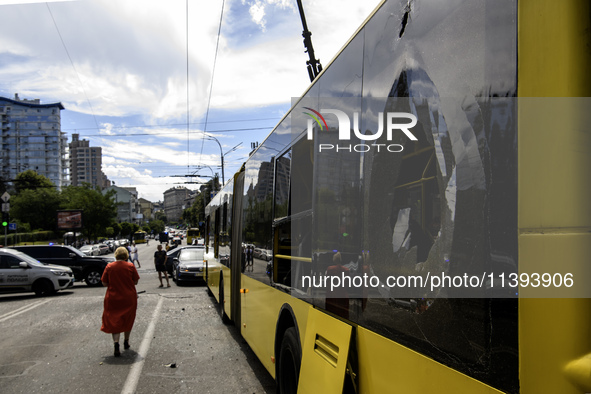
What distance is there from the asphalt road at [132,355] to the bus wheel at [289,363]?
1503mm

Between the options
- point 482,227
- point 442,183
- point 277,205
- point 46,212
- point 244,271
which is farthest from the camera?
point 46,212

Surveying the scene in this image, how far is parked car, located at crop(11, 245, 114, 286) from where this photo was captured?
70.5ft

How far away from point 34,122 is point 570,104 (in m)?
196

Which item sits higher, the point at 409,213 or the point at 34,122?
the point at 34,122

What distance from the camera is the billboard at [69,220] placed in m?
54.9

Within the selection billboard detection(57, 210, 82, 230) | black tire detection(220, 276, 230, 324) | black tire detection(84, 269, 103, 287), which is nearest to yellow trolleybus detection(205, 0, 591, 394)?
black tire detection(220, 276, 230, 324)

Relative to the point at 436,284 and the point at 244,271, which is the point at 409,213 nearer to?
the point at 436,284

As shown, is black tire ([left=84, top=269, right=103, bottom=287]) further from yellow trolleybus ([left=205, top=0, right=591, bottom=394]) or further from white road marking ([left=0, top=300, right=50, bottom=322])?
yellow trolleybus ([left=205, top=0, right=591, bottom=394])

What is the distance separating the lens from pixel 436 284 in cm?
204

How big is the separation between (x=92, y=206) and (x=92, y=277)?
1918 inches

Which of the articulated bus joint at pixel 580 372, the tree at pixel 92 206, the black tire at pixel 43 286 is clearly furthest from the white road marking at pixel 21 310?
the tree at pixel 92 206

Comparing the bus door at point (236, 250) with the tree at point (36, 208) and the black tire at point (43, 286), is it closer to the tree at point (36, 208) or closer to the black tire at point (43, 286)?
the black tire at point (43, 286)

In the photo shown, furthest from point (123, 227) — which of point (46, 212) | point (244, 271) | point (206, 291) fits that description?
point (244, 271)

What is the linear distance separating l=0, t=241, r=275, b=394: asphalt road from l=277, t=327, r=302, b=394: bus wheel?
4.93ft
